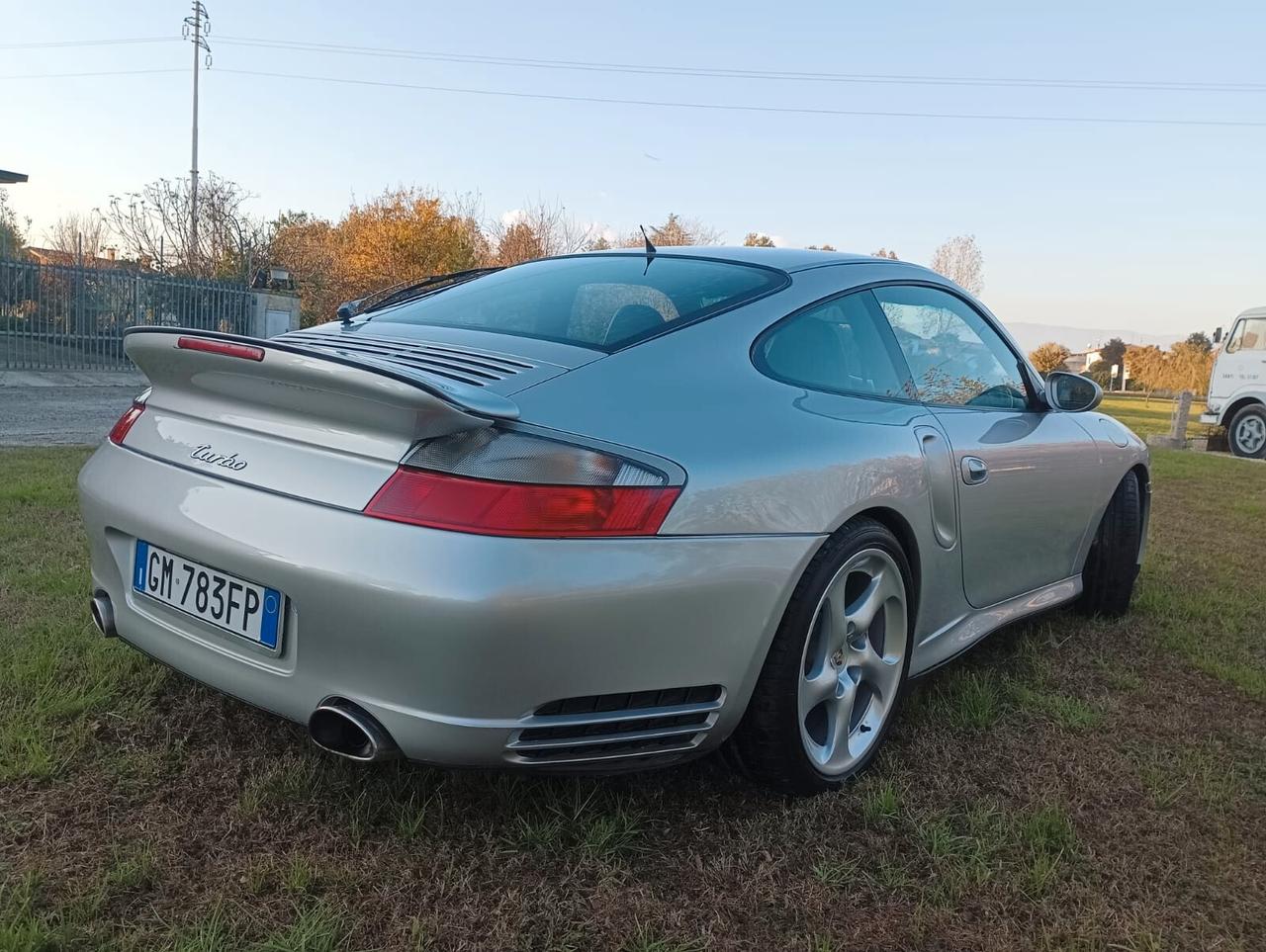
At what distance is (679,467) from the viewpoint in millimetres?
1786

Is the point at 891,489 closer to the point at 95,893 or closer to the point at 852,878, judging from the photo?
the point at 852,878

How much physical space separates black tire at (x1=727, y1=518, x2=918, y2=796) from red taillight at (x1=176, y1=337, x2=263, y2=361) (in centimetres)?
118

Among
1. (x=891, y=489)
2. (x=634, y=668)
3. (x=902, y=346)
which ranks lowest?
(x=634, y=668)

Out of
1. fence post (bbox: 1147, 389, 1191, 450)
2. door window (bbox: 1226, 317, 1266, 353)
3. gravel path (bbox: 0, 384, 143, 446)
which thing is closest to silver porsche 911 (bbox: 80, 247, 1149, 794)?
gravel path (bbox: 0, 384, 143, 446)

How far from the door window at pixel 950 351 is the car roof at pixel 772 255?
0.15 m

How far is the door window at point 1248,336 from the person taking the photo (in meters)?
14.7

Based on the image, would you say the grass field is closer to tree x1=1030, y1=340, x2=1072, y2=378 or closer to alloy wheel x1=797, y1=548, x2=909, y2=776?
alloy wheel x1=797, y1=548, x2=909, y2=776

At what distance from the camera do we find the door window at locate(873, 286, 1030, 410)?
9.01ft

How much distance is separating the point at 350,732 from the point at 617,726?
48cm

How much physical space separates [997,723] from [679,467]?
1.53 metres

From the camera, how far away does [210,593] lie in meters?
1.87

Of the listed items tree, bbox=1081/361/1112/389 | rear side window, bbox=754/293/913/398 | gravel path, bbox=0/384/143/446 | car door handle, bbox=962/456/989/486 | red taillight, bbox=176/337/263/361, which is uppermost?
rear side window, bbox=754/293/913/398

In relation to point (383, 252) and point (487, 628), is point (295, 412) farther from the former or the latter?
point (383, 252)

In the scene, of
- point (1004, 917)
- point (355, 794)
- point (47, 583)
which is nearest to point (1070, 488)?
point (1004, 917)
